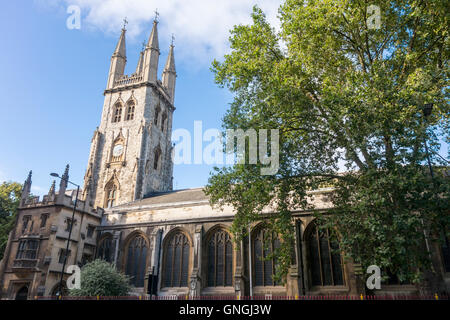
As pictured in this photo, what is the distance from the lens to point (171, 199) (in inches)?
1203

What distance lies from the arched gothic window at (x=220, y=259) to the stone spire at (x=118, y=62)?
24983 millimetres

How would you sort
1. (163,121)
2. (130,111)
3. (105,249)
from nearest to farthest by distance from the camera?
(105,249), (130,111), (163,121)

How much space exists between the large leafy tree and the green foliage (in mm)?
9604

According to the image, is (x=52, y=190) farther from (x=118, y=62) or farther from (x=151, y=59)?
(x=118, y=62)

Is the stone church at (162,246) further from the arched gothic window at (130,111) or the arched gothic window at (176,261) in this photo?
the arched gothic window at (130,111)

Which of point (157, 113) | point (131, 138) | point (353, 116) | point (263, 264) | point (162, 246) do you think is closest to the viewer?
point (353, 116)

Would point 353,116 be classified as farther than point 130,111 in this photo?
No

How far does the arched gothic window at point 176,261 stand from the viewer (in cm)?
2482

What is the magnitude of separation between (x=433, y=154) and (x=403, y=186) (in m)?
3.00

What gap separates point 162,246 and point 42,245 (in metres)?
8.67

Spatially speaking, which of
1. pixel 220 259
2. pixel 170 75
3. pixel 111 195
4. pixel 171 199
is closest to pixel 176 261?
pixel 220 259

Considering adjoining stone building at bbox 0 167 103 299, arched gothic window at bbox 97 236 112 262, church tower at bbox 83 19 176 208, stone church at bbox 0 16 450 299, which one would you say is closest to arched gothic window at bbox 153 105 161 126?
church tower at bbox 83 19 176 208
